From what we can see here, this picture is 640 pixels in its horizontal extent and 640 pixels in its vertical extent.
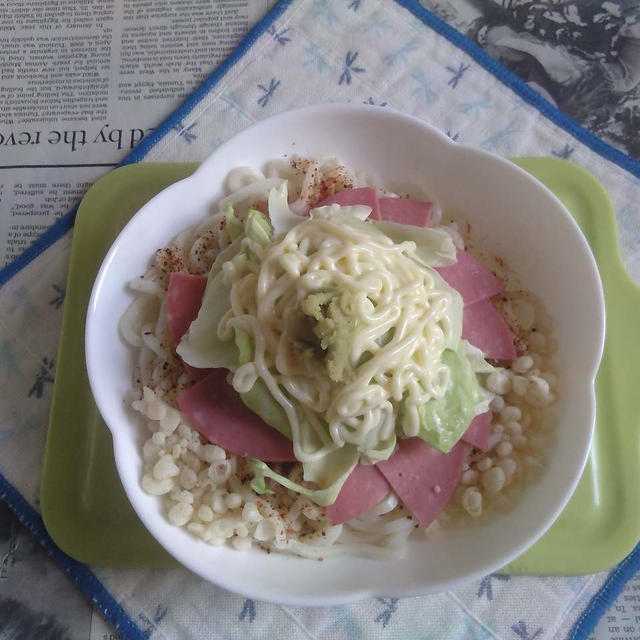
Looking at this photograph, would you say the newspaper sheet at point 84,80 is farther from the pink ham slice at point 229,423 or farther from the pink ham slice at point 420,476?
the pink ham slice at point 420,476

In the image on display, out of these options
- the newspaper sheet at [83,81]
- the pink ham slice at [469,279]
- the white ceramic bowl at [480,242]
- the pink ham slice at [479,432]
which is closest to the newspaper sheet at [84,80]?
the newspaper sheet at [83,81]

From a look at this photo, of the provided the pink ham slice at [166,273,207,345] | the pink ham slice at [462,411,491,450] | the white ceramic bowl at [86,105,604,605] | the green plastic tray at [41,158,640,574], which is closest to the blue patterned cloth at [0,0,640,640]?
the green plastic tray at [41,158,640,574]

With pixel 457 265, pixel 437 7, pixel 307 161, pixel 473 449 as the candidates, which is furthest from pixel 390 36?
pixel 473 449

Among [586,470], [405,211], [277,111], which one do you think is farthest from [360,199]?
[586,470]

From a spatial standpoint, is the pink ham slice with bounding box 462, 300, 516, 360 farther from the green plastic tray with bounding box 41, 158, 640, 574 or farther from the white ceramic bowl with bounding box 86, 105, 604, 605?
the green plastic tray with bounding box 41, 158, 640, 574

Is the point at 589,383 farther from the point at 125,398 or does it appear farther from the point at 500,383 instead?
the point at 125,398

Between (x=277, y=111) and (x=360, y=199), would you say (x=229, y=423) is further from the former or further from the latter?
(x=277, y=111)
